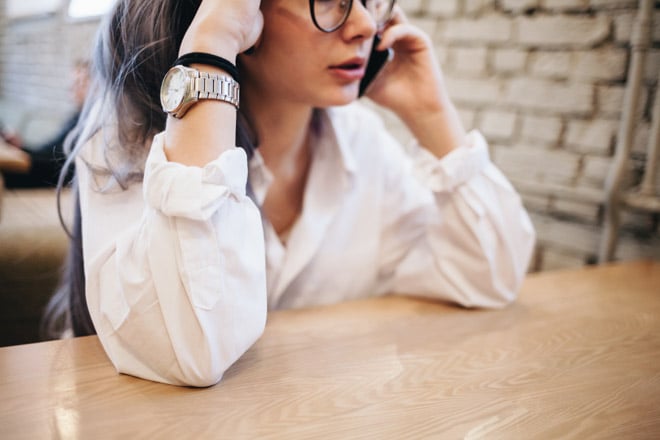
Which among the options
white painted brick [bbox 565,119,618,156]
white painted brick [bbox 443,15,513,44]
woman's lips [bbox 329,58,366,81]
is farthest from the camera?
white painted brick [bbox 443,15,513,44]

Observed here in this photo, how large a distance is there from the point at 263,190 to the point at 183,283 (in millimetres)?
396

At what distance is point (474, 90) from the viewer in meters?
1.73

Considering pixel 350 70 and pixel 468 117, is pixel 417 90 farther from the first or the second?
pixel 468 117

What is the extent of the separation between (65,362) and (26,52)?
233 inches

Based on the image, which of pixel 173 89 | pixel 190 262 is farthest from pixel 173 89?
pixel 190 262

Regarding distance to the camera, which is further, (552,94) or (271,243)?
(552,94)

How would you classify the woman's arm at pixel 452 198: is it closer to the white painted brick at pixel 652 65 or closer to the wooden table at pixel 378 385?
the wooden table at pixel 378 385

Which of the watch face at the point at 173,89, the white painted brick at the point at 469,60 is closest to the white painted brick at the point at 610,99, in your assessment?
the white painted brick at the point at 469,60

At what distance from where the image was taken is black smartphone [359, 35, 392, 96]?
105 centimetres

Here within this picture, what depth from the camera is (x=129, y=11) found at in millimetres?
832

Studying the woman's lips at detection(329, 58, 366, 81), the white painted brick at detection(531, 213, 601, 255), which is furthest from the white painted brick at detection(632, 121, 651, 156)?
the woman's lips at detection(329, 58, 366, 81)

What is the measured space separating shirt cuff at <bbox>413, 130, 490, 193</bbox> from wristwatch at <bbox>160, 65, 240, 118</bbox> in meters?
0.47

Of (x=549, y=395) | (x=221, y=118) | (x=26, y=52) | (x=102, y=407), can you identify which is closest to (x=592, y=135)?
(x=549, y=395)

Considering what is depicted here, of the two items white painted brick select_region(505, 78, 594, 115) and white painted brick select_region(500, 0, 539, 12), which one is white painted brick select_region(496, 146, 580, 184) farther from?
white painted brick select_region(500, 0, 539, 12)
